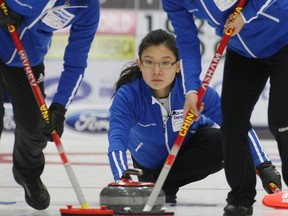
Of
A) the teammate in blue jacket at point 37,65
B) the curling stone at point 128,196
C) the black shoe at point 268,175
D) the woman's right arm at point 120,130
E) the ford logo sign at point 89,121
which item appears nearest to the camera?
the curling stone at point 128,196

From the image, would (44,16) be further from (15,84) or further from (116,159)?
(116,159)

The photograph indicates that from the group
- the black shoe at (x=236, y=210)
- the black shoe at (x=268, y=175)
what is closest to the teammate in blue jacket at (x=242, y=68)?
the black shoe at (x=236, y=210)

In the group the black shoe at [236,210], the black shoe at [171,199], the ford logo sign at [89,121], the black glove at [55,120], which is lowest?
the ford logo sign at [89,121]

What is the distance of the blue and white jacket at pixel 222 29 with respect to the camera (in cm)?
289

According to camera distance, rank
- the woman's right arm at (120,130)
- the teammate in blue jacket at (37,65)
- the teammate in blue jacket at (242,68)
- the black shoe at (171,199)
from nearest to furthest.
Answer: the teammate in blue jacket at (242,68) < the teammate in blue jacket at (37,65) < the woman's right arm at (120,130) < the black shoe at (171,199)

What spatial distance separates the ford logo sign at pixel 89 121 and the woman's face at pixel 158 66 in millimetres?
3670

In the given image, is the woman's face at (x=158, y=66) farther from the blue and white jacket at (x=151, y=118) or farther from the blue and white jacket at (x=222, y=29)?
the blue and white jacket at (x=222, y=29)

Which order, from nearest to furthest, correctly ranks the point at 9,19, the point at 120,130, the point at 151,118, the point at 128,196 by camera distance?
the point at 128,196 < the point at 9,19 < the point at 120,130 < the point at 151,118

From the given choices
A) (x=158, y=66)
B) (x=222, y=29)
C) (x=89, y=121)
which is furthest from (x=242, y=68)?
(x=89, y=121)

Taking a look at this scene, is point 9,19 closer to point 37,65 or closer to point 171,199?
point 37,65

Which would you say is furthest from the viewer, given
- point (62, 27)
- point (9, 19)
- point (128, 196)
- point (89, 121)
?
point (89, 121)

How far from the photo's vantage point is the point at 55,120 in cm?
304

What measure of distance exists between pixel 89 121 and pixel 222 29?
4.22m

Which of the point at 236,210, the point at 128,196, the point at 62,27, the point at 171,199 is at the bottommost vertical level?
the point at 171,199
